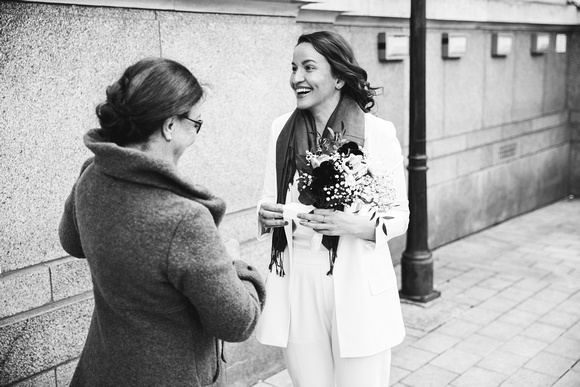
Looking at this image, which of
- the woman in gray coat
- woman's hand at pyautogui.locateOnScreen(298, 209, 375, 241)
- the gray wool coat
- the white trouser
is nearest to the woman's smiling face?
woman's hand at pyautogui.locateOnScreen(298, 209, 375, 241)

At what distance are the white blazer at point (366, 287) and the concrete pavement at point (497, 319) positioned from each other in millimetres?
1758

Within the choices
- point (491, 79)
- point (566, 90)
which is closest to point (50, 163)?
point (491, 79)

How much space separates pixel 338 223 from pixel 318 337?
556 millimetres

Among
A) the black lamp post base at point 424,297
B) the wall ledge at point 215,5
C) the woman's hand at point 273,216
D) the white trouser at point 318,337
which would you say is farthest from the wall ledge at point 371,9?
the black lamp post base at point 424,297

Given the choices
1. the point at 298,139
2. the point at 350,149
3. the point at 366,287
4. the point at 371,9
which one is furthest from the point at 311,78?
the point at 371,9

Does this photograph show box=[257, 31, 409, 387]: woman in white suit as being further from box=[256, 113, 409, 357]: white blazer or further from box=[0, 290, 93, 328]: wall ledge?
box=[0, 290, 93, 328]: wall ledge

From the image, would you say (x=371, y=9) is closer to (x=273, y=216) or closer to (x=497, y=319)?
(x=497, y=319)

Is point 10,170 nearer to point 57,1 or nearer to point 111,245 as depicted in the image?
point 57,1

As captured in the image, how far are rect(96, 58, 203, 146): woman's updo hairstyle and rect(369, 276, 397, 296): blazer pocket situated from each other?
135 centimetres

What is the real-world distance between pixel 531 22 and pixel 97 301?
8901mm

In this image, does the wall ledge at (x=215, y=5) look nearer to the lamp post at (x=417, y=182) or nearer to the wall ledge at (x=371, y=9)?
the wall ledge at (x=371, y=9)

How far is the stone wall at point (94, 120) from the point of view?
3314 mm

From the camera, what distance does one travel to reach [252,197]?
486cm

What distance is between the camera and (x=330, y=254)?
301 cm
